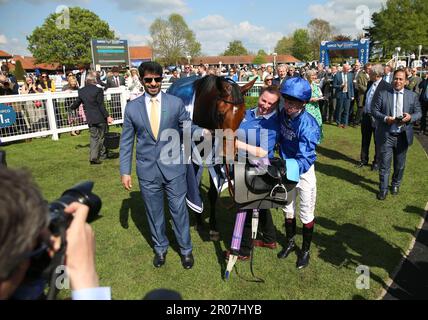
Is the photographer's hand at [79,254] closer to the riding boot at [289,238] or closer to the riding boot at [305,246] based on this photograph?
the riding boot at [305,246]

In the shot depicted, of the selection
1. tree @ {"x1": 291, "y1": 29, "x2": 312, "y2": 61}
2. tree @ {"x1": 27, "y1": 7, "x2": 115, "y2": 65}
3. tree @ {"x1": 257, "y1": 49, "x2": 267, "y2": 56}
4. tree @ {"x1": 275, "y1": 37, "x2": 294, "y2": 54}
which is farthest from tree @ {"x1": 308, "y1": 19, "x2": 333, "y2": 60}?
tree @ {"x1": 27, "y1": 7, "x2": 115, "y2": 65}

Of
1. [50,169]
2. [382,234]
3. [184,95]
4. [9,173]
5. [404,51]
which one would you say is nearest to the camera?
[9,173]

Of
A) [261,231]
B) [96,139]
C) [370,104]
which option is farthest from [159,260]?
[370,104]

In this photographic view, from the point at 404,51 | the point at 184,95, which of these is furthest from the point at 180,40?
the point at 184,95

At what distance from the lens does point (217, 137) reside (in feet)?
10.3

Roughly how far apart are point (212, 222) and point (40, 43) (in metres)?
68.8

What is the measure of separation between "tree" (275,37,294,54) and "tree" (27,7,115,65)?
60.5 meters

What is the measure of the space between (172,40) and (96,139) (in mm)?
72105

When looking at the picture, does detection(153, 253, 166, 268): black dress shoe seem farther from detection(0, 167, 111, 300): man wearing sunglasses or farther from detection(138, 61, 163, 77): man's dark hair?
detection(0, 167, 111, 300): man wearing sunglasses

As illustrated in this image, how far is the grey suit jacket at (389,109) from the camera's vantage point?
534cm

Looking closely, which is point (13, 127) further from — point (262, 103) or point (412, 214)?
point (412, 214)

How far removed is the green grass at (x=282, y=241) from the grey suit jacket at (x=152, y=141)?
106 cm

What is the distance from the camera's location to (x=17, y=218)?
93 cm

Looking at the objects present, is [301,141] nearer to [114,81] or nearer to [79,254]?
[79,254]
